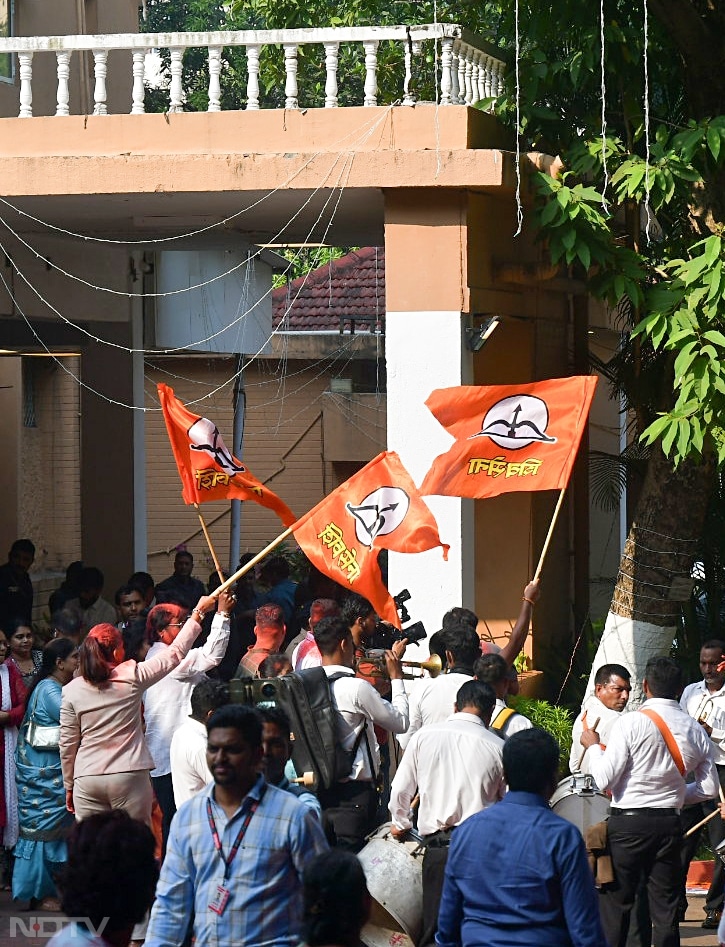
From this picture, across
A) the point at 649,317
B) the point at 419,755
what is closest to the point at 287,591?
→ the point at 649,317

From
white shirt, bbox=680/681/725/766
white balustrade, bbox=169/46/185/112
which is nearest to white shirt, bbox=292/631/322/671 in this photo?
white shirt, bbox=680/681/725/766

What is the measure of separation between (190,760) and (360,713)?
0.85m

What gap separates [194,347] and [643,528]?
21.9ft

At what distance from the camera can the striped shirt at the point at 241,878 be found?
4.70 m

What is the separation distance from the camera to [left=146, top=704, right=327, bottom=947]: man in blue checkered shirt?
4707mm

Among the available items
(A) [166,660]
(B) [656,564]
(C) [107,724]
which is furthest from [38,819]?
(B) [656,564]

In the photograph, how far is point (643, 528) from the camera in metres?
11.3

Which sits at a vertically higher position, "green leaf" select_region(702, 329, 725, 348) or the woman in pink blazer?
"green leaf" select_region(702, 329, 725, 348)

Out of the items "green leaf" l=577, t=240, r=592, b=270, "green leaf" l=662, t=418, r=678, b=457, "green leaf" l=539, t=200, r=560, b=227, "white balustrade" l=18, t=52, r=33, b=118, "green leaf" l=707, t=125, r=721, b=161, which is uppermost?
"white balustrade" l=18, t=52, r=33, b=118

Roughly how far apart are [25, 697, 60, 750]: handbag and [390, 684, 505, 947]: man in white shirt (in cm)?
253

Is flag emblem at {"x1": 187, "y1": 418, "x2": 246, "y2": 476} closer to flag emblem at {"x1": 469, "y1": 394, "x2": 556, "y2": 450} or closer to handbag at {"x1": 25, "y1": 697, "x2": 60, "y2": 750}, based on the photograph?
flag emblem at {"x1": 469, "y1": 394, "x2": 556, "y2": 450}

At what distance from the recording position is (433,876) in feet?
22.6

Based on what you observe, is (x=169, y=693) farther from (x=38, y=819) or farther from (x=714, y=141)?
(x=714, y=141)

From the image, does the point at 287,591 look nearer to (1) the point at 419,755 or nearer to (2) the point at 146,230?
(2) the point at 146,230
